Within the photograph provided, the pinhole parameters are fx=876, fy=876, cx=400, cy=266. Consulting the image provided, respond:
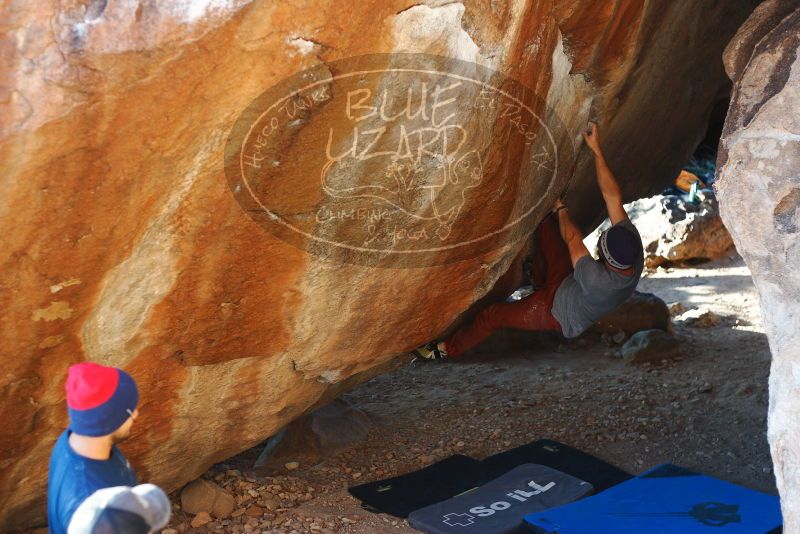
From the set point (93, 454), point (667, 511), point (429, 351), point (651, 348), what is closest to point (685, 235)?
point (651, 348)

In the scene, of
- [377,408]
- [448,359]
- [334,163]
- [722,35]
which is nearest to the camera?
[334,163]

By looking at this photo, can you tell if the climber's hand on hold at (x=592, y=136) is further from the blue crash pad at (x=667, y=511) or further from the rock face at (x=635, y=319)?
the rock face at (x=635, y=319)

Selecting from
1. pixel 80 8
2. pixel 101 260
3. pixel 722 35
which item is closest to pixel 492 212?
pixel 101 260

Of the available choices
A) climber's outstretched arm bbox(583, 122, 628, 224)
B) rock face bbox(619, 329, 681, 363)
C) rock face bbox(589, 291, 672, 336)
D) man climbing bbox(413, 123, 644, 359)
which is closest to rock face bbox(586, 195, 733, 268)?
rock face bbox(589, 291, 672, 336)

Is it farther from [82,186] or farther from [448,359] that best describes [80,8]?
[448,359]

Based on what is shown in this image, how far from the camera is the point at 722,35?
4.39 meters

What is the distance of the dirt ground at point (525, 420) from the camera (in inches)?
143

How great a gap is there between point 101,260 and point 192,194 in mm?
320

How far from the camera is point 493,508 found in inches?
138

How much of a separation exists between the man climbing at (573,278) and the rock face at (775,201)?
0.92 meters

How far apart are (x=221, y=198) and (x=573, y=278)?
174cm

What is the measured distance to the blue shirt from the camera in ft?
5.86

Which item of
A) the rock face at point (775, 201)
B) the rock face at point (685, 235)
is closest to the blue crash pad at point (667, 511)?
the rock face at point (775, 201)

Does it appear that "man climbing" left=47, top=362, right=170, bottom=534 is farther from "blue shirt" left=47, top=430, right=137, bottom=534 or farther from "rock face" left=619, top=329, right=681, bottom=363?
"rock face" left=619, top=329, right=681, bottom=363
